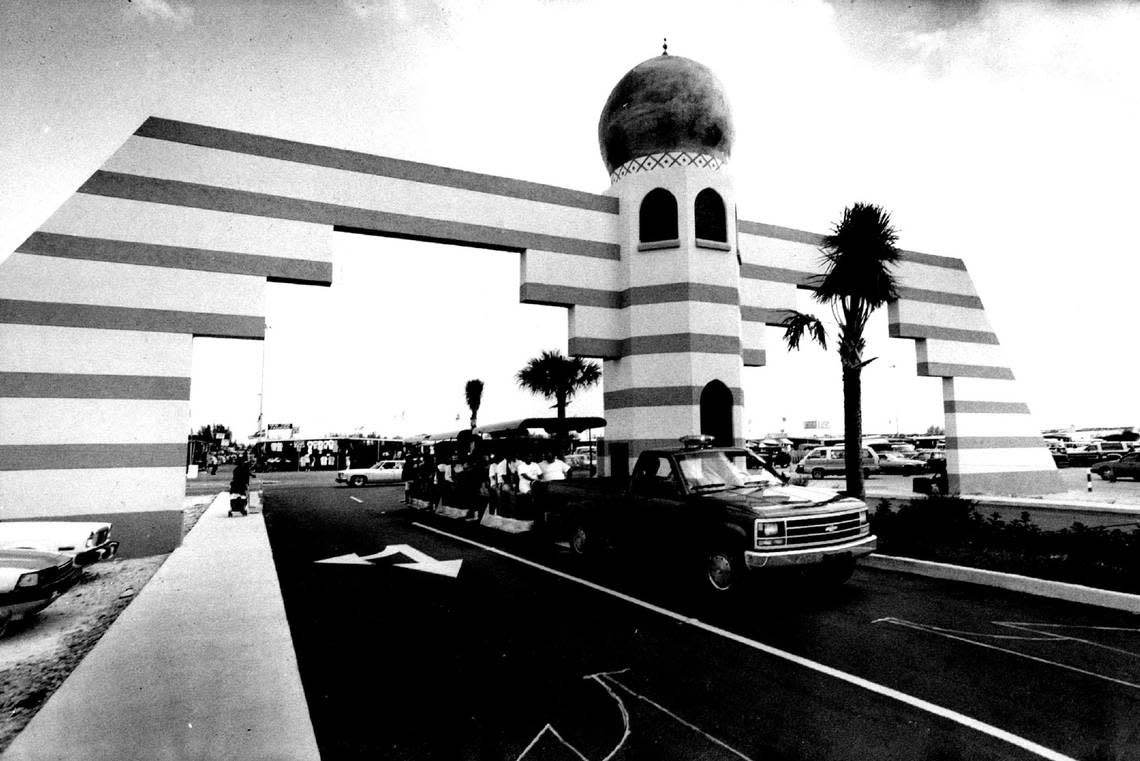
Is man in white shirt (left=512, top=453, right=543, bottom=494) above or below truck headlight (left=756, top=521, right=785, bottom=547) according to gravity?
above

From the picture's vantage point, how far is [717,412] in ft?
47.9

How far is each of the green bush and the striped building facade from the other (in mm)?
4709

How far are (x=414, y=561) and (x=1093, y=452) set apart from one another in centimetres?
4747

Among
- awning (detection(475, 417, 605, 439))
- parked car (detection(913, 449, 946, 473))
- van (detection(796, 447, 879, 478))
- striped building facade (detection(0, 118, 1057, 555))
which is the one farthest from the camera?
van (detection(796, 447, 879, 478))

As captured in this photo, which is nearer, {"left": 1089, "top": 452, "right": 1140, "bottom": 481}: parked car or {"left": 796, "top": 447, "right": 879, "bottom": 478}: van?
{"left": 1089, "top": 452, "right": 1140, "bottom": 481}: parked car

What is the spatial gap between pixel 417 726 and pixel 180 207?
1126cm

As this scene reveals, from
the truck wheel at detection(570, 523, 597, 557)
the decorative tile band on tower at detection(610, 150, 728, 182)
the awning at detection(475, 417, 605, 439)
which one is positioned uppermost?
the decorative tile band on tower at detection(610, 150, 728, 182)

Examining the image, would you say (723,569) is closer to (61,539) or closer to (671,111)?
(61,539)

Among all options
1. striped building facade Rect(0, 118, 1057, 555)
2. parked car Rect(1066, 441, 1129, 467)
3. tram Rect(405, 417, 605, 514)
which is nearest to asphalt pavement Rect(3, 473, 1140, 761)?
striped building facade Rect(0, 118, 1057, 555)

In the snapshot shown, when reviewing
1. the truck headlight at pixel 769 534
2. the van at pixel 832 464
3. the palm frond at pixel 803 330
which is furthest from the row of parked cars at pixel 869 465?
the truck headlight at pixel 769 534

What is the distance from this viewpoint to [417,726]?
410 cm

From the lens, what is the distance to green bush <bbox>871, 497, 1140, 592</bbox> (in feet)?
25.8

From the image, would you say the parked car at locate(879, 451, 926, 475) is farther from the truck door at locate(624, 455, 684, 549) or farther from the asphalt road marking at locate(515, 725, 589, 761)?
the asphalt road marking at locate(515, 725, 589, 761)

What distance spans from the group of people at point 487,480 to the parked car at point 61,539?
6.62 m
